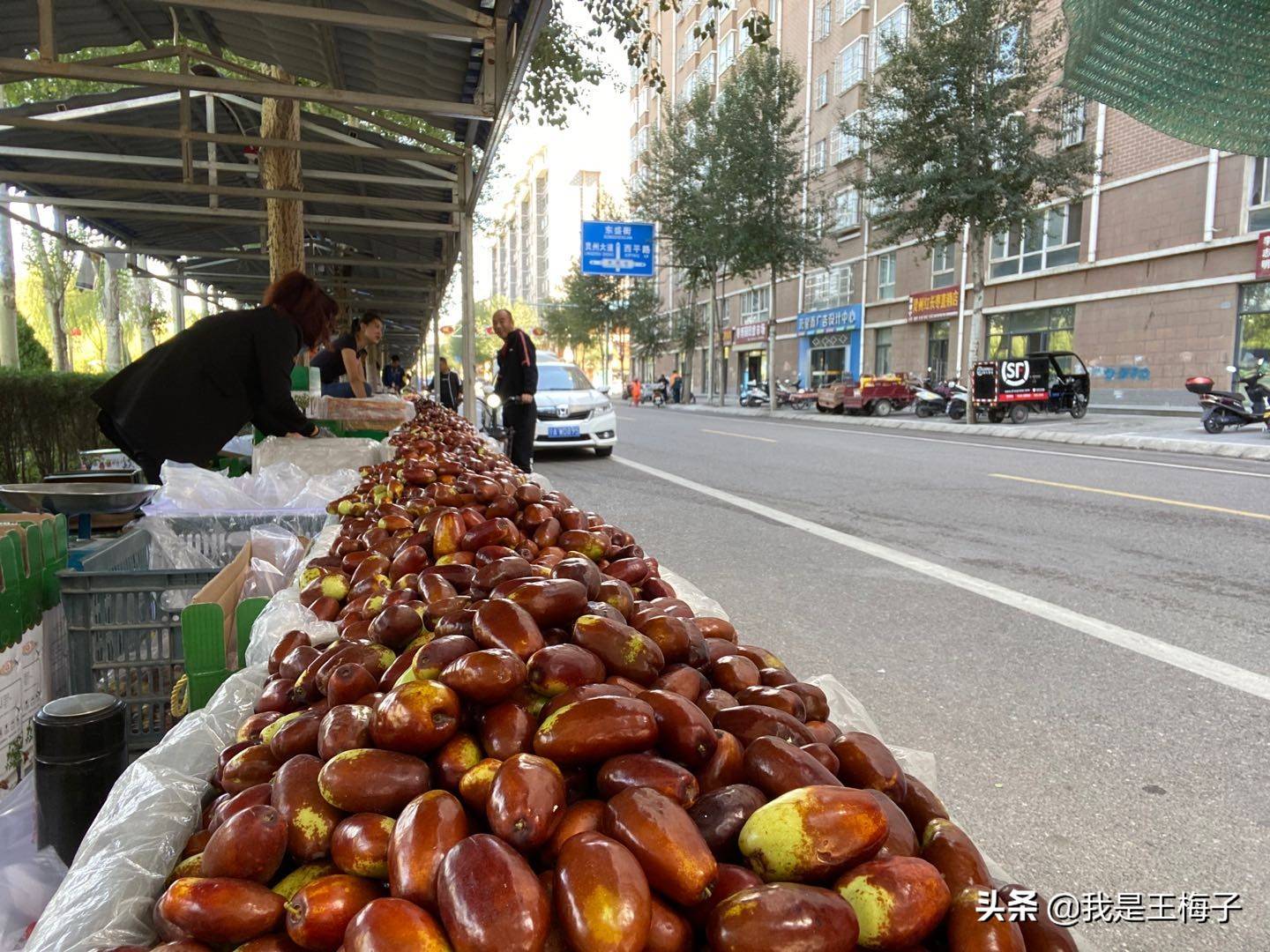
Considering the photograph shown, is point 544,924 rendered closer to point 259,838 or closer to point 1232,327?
point 259,838

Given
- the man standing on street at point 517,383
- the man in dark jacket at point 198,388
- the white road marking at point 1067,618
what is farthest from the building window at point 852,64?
the man in dark jacket at point 198,388

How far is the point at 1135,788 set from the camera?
262cm

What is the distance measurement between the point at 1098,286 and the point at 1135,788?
24572 mm

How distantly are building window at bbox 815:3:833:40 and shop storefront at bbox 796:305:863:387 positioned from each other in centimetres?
1294

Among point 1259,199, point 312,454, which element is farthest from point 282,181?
point 1259,199

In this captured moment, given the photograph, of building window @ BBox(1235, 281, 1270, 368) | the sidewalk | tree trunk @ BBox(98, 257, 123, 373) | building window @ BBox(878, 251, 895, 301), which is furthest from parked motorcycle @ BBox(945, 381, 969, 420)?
tree trunk @ BBox(98, 257, 123, 373)

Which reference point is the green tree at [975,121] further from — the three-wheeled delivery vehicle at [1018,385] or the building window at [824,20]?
the building window at [824,20]

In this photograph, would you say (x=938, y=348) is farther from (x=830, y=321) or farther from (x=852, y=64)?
(x=852, y=64)

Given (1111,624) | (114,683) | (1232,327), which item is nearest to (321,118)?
(114,683)

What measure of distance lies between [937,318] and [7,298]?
89.2ft

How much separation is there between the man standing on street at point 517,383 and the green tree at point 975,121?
Answer: 1296 cm

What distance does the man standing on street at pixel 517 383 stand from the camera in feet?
28.1

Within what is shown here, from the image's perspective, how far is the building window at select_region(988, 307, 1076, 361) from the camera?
966 inches

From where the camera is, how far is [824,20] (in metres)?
37.6
